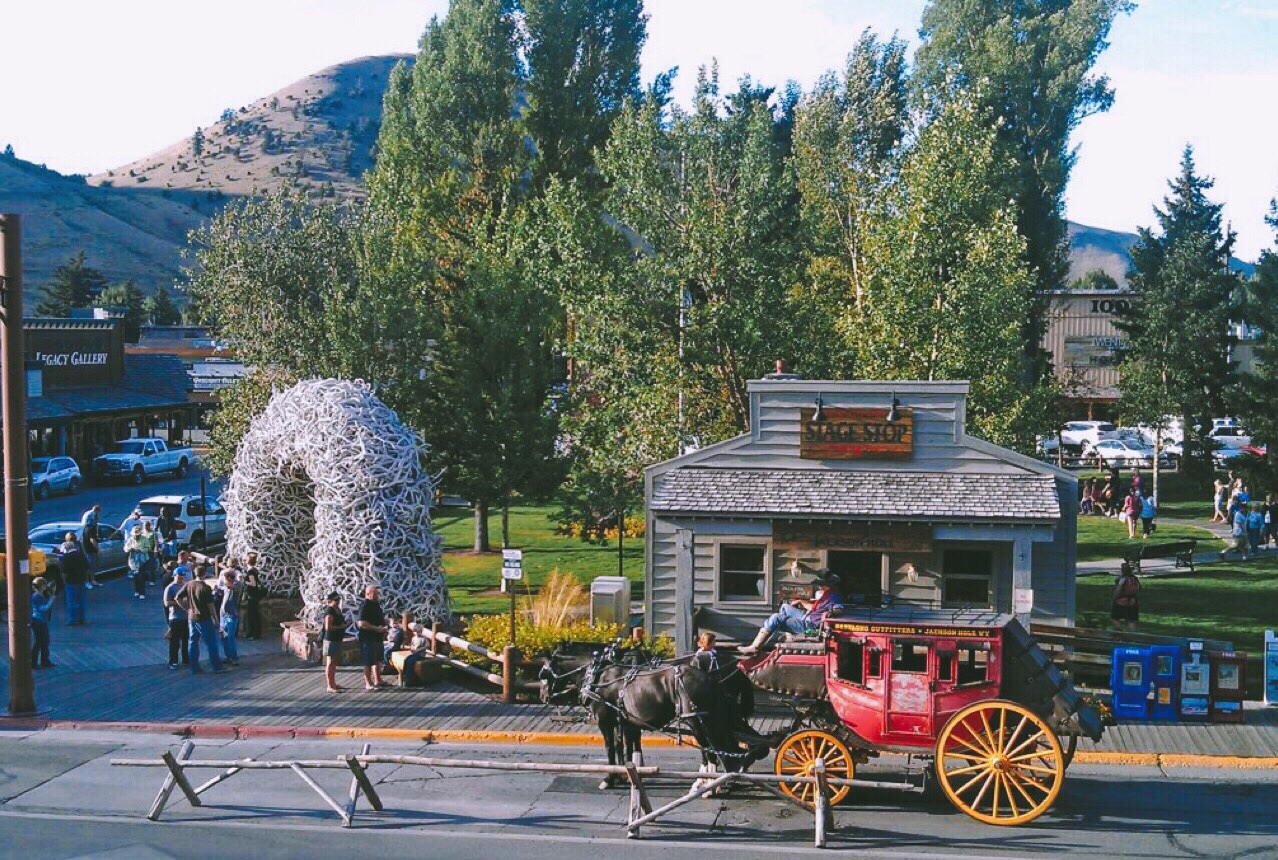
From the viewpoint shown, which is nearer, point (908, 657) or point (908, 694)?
point (908, 694)

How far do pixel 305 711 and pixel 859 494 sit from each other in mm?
9191

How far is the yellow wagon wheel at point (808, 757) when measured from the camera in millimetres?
13938

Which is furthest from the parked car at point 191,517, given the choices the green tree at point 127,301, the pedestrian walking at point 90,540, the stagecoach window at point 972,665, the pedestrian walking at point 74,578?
the green tree at point 127,301

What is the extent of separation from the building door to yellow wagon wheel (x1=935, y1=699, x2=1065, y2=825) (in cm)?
691

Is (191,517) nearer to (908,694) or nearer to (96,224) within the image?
(908,694)

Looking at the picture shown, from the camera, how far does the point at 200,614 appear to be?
830 inches

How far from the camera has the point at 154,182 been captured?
571 feet

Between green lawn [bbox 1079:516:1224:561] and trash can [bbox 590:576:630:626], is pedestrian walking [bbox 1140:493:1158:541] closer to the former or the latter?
green lawn [bbox 1079:516:1224:561]

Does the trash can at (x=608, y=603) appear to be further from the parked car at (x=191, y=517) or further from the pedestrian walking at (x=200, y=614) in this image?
the parked car at (x=191, y=517)

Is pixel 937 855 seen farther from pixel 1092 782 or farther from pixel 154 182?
pixel 154 182

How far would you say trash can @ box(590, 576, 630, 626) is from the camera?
21.5 m

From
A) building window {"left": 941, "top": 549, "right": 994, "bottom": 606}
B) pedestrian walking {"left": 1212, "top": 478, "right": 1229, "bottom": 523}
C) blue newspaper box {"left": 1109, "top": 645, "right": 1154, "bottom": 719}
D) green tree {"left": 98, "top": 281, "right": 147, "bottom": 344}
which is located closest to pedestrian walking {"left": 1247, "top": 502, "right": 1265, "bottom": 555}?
pedestrian walking {"left": 1212, "top": 478, "right": 1229, "bottom": 523}

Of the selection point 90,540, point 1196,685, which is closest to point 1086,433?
point 1196,685

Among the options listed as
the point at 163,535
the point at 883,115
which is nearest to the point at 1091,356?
the point at 883,115
